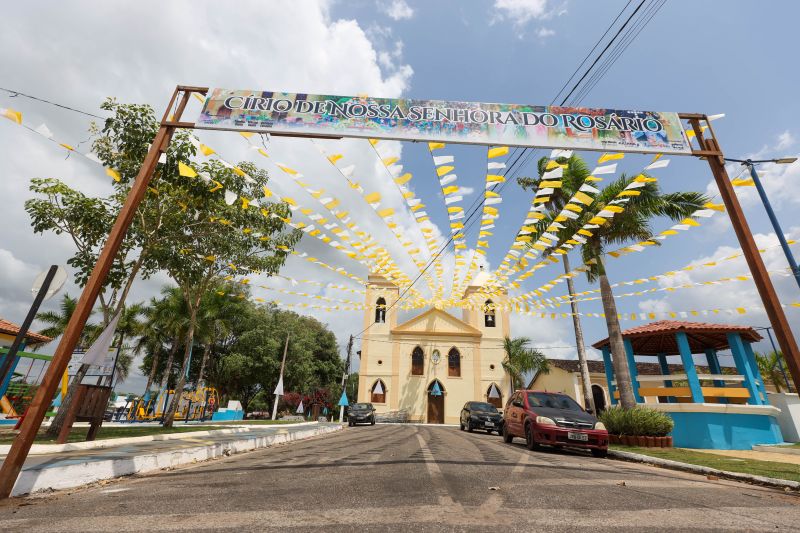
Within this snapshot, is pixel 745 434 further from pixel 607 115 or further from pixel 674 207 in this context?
pixel 607 115

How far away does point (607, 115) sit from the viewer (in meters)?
7.27

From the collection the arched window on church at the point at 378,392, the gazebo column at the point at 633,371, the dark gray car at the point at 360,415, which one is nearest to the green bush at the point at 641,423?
the gazebo column at the point at 633,371

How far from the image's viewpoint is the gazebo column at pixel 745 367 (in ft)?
45.5

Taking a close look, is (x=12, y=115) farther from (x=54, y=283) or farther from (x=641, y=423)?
(x=641, y=423)

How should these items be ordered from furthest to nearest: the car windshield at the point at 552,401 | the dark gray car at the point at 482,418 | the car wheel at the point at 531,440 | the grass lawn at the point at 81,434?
the dark gray car at the point at 482,418 < the car windshield at the point at 552,401 < the car wheel at the point at 531,440 < the grass lawn at the point at 81,434

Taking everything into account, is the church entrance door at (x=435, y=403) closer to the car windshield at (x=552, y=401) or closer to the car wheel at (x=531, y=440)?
the car windshield at (x=552, y=401)

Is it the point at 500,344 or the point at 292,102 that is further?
the point at 500,344

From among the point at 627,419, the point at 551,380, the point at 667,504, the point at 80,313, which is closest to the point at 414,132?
the point at 80,313

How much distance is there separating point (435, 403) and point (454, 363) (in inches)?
161

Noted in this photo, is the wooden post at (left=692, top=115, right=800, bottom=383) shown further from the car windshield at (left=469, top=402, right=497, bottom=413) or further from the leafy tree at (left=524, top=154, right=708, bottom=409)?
the car windshield at (left=469, top=402, right=497, bottom=413)

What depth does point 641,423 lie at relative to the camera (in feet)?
36.9

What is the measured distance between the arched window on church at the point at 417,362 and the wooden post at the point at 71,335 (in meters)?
32.0

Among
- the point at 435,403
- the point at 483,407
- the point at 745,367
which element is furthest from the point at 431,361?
the point at 745,367

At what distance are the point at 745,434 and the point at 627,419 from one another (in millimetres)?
4961
